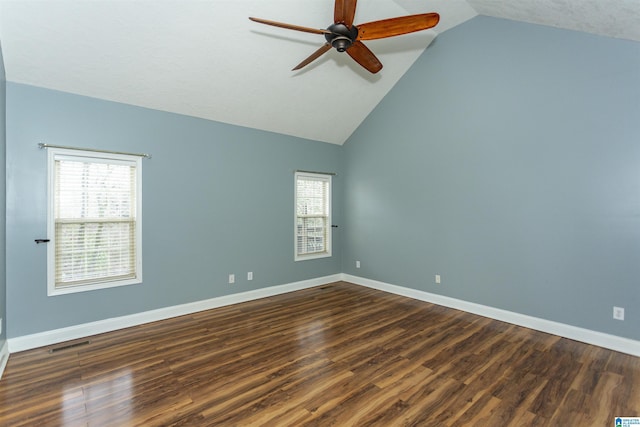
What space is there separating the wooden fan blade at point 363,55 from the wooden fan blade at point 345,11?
1.04 ft

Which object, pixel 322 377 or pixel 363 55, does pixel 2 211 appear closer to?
pixel 322 377

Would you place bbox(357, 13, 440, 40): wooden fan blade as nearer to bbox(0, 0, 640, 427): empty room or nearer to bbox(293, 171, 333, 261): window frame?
bbox(0, 0, 640, 427): empty room

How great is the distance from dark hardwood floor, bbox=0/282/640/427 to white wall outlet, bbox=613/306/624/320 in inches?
13.8

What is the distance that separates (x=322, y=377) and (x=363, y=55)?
10.0ft

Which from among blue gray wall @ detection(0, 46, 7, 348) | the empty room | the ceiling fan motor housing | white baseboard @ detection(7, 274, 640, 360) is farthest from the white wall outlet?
blue gray wall @ detection(0, 46, 7, 348)

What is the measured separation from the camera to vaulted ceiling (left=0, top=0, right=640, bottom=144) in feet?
8.97

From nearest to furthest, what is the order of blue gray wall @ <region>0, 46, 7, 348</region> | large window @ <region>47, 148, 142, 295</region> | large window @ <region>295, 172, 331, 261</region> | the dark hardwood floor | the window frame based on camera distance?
the dark hardwood floor → blue gray wall @ <region>0, 46, 7, 348</region> → large window @ <region>47, 148, 142, 295</region> → the window frame → large window @ <region>295, 172, 331, 261</region>

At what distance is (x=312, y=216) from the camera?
5605 mm

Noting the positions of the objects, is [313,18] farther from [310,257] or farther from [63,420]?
[63,420]

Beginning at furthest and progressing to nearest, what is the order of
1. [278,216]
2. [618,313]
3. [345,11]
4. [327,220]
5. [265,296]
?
[327,220]
[278,216]
[265,296]
[618,313]
[345,11]

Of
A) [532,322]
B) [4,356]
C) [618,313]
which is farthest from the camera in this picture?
[532,322]

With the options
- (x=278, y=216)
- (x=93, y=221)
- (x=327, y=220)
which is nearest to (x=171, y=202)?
(x=93, y=221)

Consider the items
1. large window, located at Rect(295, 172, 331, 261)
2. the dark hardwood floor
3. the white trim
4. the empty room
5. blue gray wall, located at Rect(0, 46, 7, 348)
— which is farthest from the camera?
large window, located at Rect(295, 172, 331, 261)

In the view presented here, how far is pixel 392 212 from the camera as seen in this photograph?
16.8 feet
